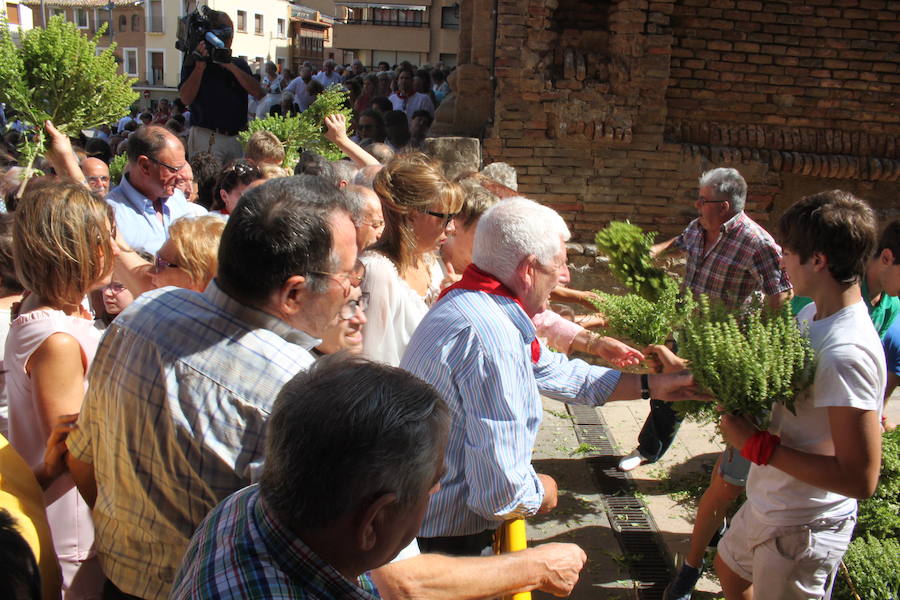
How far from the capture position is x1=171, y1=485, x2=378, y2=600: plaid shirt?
49.4 inches

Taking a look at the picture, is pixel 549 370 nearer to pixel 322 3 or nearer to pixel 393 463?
pixel 393 463

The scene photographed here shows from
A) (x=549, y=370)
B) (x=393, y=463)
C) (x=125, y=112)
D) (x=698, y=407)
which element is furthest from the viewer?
(x=125, y=112)

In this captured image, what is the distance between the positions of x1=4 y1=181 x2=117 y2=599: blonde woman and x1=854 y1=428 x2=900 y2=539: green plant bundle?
3533 mm

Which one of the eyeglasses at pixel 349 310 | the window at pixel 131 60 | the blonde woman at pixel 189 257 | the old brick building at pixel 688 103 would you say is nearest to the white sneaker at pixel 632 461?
the old brick building at pixel 688 103

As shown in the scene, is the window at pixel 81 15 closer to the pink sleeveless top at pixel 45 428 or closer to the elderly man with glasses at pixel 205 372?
the pink sleeveless top at pixel 45 428

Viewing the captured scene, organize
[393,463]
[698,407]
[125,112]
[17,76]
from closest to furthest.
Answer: [393,463], [698,407], [17,76], [125,112]

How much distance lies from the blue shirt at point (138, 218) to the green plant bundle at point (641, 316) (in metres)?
2.52

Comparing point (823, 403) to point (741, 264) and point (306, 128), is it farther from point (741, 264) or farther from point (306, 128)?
point (306, 128)

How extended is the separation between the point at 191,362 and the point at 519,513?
3.85 feet

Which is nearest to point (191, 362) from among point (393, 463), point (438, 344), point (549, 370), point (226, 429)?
point (226, 429)

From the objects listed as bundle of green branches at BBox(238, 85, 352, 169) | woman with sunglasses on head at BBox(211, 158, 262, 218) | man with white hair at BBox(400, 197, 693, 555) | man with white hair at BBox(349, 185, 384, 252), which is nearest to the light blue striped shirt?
man with white hair at BBox(400, 197, 693, 555)

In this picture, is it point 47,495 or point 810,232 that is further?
point 810,232

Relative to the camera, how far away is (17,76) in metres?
4.13

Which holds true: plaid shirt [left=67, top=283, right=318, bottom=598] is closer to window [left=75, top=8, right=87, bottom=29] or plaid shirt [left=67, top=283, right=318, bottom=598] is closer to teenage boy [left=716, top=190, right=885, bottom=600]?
teenage boy [left=716, top=190, right=885, bottom=600]
